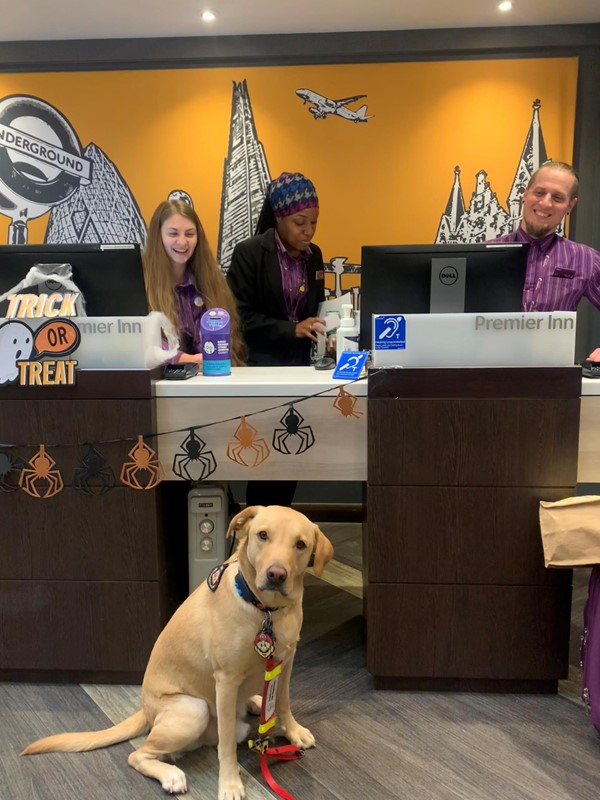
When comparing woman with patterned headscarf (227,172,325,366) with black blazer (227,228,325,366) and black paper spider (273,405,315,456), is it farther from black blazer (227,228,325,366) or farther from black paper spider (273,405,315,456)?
black paper spider (273,405,315,456)

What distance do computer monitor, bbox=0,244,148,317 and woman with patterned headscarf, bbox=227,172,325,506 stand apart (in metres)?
1.00

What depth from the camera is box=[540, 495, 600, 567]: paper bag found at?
1790mm

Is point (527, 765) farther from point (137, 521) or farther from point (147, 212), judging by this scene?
point (147, 212)

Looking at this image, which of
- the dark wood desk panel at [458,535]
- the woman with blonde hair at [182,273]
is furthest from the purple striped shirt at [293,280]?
the dark wood desk panel at [458,535]

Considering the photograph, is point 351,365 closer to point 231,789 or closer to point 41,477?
point 41,477

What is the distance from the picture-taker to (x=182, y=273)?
2.70 meters

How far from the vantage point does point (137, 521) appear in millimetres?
2043

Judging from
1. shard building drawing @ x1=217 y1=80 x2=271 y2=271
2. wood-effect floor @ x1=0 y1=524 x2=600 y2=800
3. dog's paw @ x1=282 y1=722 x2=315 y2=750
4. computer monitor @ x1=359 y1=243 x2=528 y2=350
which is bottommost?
wood-effect floor @ x1=0 y1=524 x2=600 y2=800

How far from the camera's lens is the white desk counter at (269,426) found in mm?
1995

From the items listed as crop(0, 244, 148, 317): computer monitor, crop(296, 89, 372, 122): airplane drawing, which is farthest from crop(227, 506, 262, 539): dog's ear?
crop(296, 89, 372, 122): airplane drawing

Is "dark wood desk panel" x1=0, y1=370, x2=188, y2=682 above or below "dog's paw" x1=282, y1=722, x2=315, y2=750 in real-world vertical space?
above

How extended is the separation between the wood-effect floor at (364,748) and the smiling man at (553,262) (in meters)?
1.51

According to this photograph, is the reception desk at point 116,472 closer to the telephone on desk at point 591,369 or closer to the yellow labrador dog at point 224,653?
the telephone on desk at point 591,369

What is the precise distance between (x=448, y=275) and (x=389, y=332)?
1.01 feet
